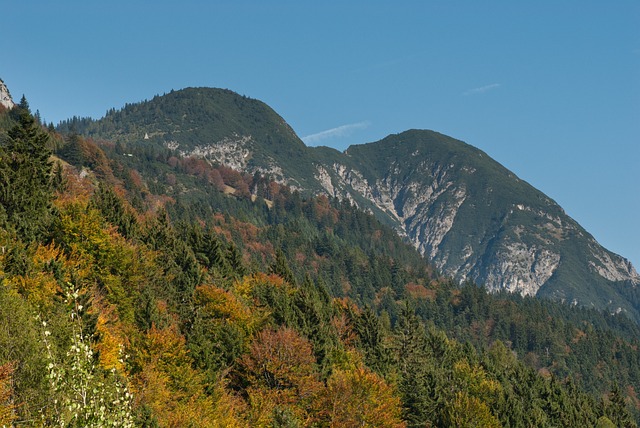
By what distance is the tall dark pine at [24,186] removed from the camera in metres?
70.4

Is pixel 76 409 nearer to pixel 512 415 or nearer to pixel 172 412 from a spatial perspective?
pixel 172 412

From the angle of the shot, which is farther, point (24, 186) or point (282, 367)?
point (24, 186)

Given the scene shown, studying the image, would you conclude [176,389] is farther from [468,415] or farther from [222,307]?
[468,415]

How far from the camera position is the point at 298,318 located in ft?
262

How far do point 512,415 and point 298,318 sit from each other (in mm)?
36033

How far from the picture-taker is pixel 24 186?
75.8 metres

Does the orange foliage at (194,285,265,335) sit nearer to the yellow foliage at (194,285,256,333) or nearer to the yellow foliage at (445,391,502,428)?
the yellow foliage at (194,285,256,333)

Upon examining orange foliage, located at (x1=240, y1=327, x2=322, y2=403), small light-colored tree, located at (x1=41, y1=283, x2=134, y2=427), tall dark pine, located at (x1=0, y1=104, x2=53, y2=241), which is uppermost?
tall dark pine, located at (x1=0, y1=104, x2=53, y2=241)

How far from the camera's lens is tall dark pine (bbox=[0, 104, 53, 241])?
231ft

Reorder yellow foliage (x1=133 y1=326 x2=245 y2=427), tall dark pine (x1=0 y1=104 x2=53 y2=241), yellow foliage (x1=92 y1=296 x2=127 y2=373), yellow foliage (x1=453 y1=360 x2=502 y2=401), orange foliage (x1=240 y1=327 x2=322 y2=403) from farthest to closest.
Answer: yellow foliage (x1=453 y1=360 x2=502 y2=401) → tall dark pine (x1=0 y1=104 x2=53 y2=241) → orange foliage (x1=240 y1=327 x2=322 y2=403) → yellow foliage (x1=133 y1=326 x2=245 y2=427) → yellow foliage (x1=92 y1=296 x2=127 y2=373)

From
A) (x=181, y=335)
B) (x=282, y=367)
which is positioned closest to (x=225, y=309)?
(x=181, y=335)

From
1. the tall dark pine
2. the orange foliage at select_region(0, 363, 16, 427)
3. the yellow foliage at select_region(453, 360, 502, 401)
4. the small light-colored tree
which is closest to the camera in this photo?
the small light-colored tree

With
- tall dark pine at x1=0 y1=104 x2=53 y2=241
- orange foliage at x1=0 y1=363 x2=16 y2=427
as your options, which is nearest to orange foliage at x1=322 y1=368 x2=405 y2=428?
tall dark pine at x1=0 y1=104 x2=53 y2=241

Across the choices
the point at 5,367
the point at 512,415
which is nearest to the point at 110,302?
the point at 5,367
